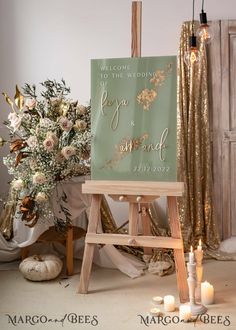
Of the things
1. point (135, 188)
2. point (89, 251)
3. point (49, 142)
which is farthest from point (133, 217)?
point (49, 142)

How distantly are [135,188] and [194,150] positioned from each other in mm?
1340

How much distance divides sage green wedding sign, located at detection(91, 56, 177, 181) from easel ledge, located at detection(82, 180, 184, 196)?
4 centimetres

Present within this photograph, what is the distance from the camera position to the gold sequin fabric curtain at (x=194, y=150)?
3809mm

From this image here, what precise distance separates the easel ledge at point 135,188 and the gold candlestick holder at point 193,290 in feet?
1.40

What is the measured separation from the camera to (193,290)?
7.91 ft

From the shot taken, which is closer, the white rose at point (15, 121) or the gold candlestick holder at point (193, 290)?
the gold candlestick holder at point (193, 290)

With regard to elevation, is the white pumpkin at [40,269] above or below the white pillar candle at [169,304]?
above

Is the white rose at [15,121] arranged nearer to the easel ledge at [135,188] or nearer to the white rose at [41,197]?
the white rose at [41,197]

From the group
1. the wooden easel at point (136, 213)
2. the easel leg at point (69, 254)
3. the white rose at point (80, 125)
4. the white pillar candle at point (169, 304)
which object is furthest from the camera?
the easel leg at point (69, 254)

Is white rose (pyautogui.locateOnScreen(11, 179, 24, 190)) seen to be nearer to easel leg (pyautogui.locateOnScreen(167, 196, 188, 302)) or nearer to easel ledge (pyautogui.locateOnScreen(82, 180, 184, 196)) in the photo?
easel ledge (pyautogui.locateOnScreen(82, 180, 184, 196))

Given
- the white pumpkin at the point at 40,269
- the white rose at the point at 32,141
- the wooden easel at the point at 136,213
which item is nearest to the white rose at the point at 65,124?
the white rose at the point at 32,141

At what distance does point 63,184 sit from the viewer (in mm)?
3184

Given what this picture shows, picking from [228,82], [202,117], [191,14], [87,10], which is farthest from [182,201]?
[87,10]

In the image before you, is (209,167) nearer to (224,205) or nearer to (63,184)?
(224,205)
